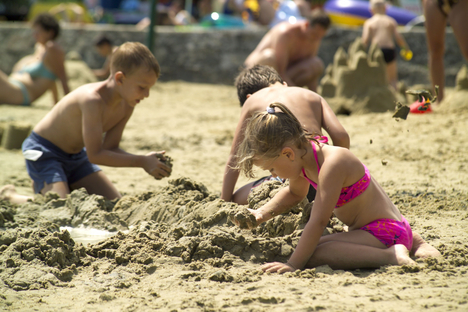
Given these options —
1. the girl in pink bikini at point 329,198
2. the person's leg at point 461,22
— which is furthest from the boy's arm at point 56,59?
the girl in pink bikini at point 329,198

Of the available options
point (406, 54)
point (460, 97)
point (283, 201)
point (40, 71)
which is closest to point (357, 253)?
point (283, 201)

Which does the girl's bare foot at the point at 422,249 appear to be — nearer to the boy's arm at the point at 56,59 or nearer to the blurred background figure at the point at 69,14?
the boy's arm at the point at 56,59

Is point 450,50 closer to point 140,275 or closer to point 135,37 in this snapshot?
point 135,37

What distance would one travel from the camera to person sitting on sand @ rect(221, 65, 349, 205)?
9.04 feet

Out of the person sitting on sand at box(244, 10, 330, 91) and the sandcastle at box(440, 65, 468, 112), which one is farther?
the person sitting on sand at box(244, 10, 330, 91)

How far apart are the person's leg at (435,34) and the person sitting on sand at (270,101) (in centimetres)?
294

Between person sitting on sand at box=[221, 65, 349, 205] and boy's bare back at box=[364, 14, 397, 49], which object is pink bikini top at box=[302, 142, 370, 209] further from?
boy's bare back at box=[364, 14, 397, 49]

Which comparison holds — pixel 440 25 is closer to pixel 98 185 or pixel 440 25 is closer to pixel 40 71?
pixel 98 185

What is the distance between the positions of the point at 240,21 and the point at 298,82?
8.94 metres

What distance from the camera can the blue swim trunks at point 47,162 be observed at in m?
3.65

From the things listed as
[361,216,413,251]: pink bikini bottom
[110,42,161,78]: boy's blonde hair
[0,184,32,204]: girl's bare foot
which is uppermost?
[110,42,161,78]: boy's blonde hair

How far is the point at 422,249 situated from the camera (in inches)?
92.8

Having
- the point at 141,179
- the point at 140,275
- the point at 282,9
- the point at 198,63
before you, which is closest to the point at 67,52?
the point at 198,63

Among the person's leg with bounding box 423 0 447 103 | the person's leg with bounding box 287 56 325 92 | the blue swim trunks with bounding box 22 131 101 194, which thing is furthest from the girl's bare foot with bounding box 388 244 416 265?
the person's leg with bounding box 287 56 325 92
